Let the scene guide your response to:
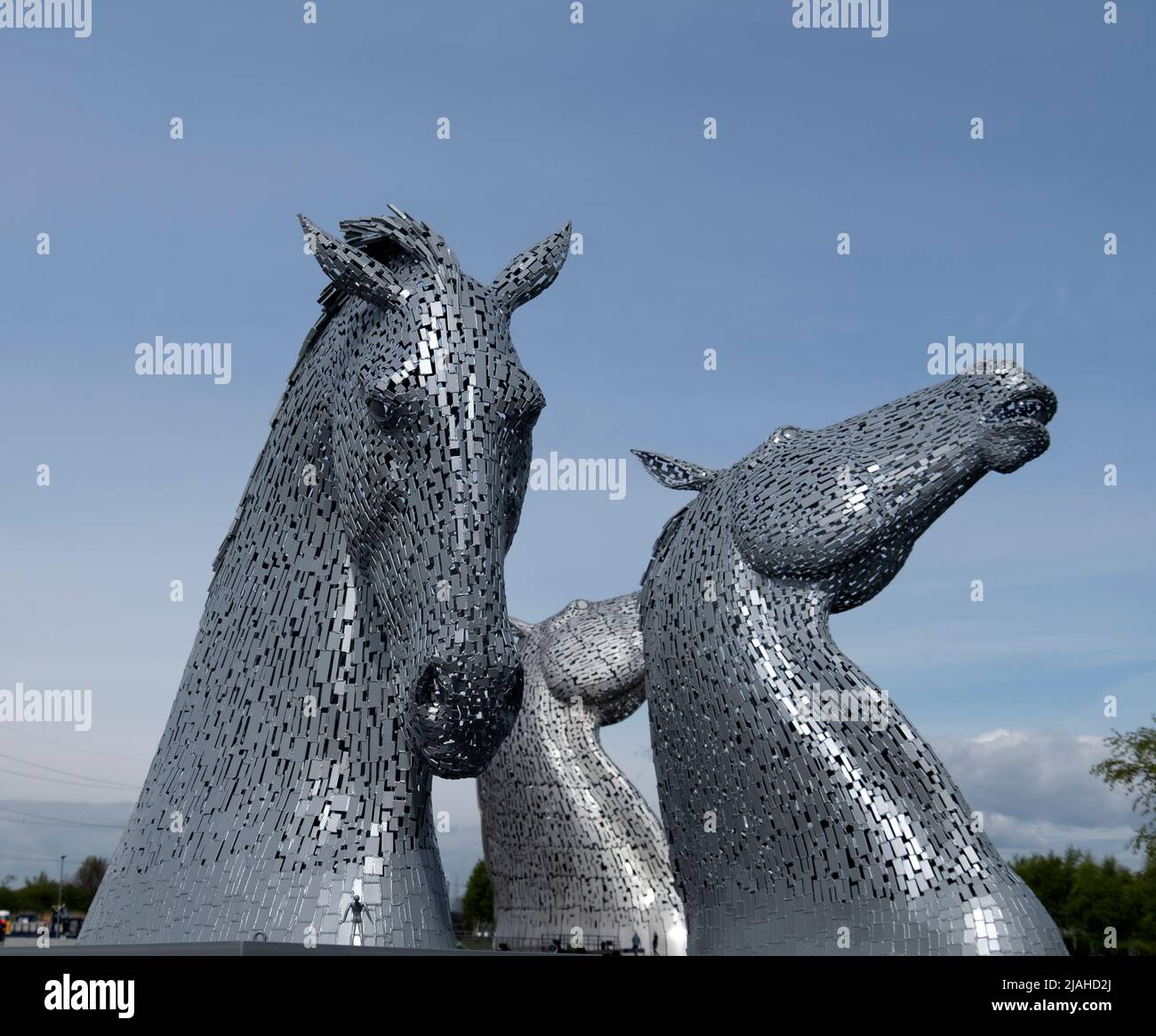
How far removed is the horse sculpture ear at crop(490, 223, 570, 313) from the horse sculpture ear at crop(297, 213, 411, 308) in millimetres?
311

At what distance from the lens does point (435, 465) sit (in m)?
3.46

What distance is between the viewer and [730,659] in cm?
676

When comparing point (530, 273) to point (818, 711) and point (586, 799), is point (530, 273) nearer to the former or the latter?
Result: point (818, 711)

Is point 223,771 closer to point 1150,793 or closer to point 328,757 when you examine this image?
point 328,757

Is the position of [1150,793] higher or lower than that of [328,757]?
lower

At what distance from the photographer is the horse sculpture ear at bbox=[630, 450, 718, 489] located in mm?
7906

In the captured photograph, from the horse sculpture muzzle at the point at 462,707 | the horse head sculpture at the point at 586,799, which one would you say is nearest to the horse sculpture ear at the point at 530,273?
the horse sculpture muzzle at the point at 462,707

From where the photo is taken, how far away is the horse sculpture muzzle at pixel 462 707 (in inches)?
130

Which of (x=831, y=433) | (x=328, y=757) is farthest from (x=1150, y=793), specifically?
(x=328, y=757)

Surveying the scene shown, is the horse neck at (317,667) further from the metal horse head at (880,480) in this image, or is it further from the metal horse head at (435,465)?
the metal horse head at (880,480)

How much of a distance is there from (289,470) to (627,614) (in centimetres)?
748

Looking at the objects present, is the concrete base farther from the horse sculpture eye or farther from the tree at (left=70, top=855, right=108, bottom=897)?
the tree at (left=70, top=855, right=108, bottom=897)

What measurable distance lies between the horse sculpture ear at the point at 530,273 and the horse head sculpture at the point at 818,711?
3079 millimetres
